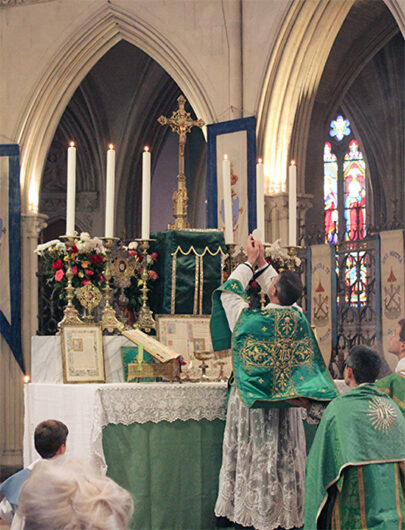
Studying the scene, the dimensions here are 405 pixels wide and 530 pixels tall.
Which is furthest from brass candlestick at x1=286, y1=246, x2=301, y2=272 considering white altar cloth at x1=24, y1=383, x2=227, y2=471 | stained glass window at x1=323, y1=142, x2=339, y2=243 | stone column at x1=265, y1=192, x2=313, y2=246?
stained glass window at x1=323, y1=142, x2=339, y2=243

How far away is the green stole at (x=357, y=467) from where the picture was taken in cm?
397

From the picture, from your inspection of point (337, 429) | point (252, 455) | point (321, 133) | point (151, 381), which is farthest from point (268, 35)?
point (337, 429)

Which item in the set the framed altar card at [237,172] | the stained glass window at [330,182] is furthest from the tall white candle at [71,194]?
the stained glass window at [330,182]

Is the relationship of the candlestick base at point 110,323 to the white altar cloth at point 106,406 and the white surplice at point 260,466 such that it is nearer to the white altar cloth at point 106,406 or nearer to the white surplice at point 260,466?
the white altar cloth at point 106,406

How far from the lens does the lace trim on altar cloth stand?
16.6ft

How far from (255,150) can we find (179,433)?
5505 mm

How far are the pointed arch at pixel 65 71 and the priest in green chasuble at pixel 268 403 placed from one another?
6.88 meters

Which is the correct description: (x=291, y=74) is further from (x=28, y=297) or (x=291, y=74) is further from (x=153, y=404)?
(x=153, y=404)

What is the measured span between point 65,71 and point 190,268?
21.5ft

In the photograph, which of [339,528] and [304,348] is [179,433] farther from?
[339,528]

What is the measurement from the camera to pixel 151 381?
5613 mm

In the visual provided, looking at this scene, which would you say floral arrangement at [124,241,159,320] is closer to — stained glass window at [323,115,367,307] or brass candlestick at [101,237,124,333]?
brass candlestick at [101,237,124,333]

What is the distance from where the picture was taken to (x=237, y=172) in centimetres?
1041

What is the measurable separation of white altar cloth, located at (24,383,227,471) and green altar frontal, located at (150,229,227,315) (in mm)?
619
